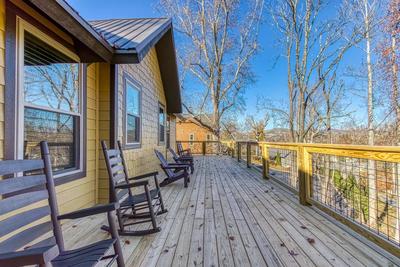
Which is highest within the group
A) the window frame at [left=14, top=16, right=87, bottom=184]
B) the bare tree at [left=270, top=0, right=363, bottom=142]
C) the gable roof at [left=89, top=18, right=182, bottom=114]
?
the bare tree at [left=270, top=0, right=363, bottom=142]

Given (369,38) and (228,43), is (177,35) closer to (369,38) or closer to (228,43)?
(228,43)

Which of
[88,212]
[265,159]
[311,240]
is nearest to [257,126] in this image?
[265,159]

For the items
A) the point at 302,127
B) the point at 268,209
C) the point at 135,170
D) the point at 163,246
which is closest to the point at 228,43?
the point at 302,127

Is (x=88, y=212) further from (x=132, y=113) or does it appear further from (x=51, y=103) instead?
(x=132, y=113)

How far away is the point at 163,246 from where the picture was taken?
234 cm

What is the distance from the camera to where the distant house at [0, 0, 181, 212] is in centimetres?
218

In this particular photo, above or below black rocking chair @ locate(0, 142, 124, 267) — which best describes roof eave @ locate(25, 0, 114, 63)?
above

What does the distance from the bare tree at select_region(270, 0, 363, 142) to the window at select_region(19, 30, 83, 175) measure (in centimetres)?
1081

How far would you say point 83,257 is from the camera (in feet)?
4.59

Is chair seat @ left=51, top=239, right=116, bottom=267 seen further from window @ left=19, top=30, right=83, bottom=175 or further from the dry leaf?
the dry leaf

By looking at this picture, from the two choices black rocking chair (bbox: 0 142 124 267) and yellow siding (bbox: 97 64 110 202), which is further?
yellow siding (bbox: 97 64 110 202)

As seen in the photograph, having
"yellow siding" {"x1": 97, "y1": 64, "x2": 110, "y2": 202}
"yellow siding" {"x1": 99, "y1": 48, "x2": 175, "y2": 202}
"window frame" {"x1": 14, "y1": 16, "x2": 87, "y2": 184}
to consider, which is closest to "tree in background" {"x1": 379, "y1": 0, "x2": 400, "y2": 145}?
"yellow siding" {"x1": 99, "y1": 48, "x2": 175, "y2": 202}

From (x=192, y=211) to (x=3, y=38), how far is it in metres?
2.90

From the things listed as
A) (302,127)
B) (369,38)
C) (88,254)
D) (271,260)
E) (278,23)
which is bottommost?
(271,260)
